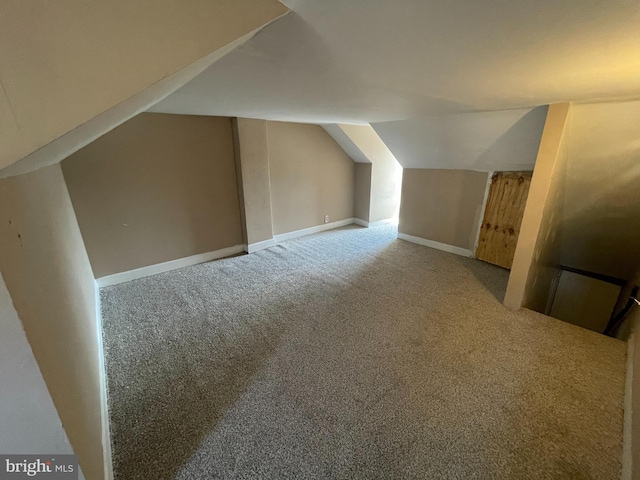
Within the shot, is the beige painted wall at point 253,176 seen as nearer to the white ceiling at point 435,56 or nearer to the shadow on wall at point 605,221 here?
the white ceiling at point 435,56

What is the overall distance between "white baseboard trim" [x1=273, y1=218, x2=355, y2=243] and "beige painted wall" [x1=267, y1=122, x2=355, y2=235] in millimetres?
63

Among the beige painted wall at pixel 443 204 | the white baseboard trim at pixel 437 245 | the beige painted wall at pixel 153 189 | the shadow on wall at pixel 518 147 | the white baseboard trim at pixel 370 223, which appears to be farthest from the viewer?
the white baseboard trim at pixel 370 223

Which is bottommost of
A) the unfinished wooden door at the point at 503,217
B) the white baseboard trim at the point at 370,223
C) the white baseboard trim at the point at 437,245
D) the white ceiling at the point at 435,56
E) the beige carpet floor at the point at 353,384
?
the beige carpet floor at the point at 353,384

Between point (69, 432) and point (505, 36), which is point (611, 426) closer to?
point (505, 36)

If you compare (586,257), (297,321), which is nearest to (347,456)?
(297,321)

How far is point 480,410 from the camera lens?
1.60 metres

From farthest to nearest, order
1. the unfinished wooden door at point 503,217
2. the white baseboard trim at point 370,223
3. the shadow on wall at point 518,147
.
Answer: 1. the white baseboard trim at point 370,223
2. the unfinished wooden door at point 503,217
3. the shadow on wall at point 518,147

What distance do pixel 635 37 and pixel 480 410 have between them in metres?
1.86

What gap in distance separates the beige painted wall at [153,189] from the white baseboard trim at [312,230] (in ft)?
3.20

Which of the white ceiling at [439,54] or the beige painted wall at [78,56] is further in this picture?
the white ceiling at [439,54]

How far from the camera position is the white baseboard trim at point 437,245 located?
385 cm

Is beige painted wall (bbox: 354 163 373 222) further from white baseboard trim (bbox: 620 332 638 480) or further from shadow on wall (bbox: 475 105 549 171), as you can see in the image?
white baseboard trim (bbox: 620 332 638 480)

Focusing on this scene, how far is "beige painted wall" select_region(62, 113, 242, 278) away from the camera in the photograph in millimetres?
2752

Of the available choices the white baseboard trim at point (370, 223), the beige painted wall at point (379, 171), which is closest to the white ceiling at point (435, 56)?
the beige painted wall at point (379, 171)
